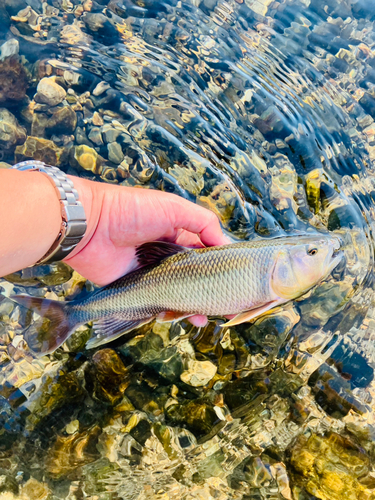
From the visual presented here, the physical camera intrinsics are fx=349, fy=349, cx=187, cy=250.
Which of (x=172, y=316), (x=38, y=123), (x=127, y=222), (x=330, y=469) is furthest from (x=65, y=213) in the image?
(x=330, y=469)

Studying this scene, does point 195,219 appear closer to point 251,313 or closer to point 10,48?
point 251,313

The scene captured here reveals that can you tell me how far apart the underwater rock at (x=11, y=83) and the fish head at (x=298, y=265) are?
4.25 meters

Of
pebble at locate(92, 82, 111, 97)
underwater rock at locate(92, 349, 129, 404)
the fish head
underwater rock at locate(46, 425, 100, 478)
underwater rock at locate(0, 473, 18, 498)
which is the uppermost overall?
the fish head

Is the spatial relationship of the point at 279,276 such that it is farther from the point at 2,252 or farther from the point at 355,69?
the point at 355,69

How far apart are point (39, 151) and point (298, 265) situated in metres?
3.66

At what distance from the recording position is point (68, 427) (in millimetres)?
3902

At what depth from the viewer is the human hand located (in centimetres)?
347

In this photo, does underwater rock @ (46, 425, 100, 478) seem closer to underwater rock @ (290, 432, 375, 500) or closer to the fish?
the fish

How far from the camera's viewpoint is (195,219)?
11.4 ft

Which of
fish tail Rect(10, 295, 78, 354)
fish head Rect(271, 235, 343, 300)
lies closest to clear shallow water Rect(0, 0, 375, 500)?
fish tail Rect(10, 295, 78, 354)

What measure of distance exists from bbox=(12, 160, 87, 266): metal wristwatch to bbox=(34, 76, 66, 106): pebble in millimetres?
2098

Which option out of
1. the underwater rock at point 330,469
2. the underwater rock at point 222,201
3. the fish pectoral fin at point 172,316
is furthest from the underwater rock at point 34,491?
the underwater rock at point 222,201

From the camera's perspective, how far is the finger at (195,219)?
11.4 ft

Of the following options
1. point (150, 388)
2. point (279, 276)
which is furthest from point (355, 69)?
point (150, 388)
